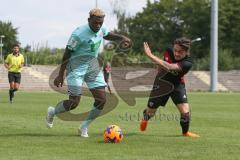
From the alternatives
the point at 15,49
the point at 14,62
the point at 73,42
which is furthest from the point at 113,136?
the point at 14,62

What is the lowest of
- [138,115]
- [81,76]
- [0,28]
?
[138,115]

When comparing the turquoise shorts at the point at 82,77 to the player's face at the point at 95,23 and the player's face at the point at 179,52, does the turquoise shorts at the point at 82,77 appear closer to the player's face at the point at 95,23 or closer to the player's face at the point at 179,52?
the player's face at the point at 95,23

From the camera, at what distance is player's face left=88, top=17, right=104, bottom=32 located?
33.7ft

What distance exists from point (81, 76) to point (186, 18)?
73743mm

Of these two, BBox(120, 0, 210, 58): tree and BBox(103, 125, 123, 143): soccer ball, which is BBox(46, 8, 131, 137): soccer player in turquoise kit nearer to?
BBox(103, 125, 123, 143): soccer ball

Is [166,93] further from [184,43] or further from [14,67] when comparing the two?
[14,67]

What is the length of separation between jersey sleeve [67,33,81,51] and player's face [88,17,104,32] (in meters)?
0.32

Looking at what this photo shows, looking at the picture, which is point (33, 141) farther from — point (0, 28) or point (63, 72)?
point (0, 28)

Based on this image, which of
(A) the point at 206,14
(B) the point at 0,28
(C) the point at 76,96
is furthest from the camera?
(B) the point at 0,28

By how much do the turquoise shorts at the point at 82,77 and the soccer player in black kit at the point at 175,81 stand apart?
1159 mm

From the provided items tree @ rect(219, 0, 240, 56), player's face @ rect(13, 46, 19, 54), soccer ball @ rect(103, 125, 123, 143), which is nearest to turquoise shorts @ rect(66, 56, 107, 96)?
soccer ball @ rect(103, 125, 123, 143)

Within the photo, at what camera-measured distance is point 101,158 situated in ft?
26.6

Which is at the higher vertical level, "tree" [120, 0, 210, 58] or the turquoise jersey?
"tree" [120, 0, 210, 58]

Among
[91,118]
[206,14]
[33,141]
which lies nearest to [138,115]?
[91,118]
